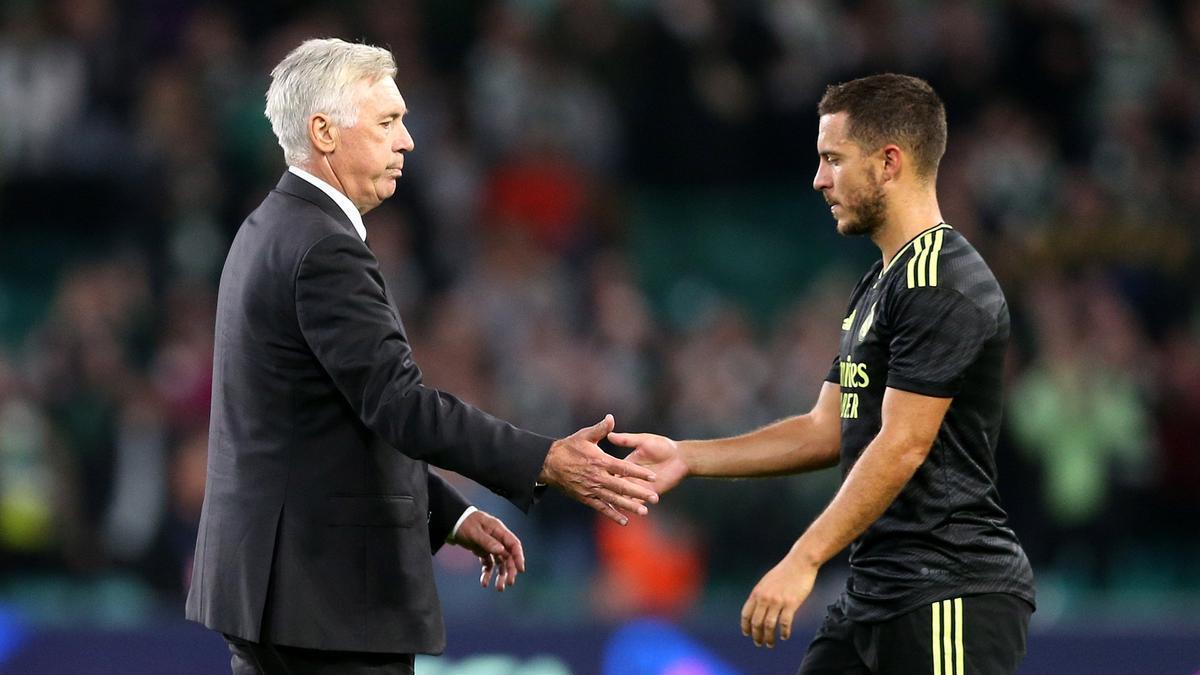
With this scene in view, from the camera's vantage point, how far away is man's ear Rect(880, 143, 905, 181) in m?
4.19

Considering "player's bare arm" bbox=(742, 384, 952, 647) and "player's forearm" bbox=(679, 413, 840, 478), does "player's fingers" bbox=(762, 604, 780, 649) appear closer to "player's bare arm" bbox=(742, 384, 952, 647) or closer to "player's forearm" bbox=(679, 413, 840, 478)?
"player's bare arm" bbox=(742, 384, 952, 647)

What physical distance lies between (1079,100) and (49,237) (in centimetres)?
596

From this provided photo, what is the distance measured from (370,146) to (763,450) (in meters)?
1.37

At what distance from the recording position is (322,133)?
13.0 ft

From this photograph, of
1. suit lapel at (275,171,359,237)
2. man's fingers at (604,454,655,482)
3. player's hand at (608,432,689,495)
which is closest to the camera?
man's fingers at (604,454,655,482)

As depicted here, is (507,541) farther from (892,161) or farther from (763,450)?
(892,161)

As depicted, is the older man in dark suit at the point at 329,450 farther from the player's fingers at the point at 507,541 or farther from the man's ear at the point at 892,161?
the man's ear at the point at 892,161

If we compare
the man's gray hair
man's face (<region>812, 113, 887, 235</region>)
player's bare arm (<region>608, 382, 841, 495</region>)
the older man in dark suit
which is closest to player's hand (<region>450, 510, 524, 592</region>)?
the older man in dark suit

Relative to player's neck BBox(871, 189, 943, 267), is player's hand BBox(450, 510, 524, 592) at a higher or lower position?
lower

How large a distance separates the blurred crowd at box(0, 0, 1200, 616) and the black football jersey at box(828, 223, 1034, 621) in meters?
3.54

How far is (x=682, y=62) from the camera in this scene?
10031 millimetres

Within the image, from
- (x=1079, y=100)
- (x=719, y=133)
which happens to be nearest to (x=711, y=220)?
(x=719, y=133)

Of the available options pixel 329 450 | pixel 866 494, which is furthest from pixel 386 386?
pixel 866 494

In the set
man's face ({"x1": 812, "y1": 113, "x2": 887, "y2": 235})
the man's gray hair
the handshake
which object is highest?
the man's gray hair
